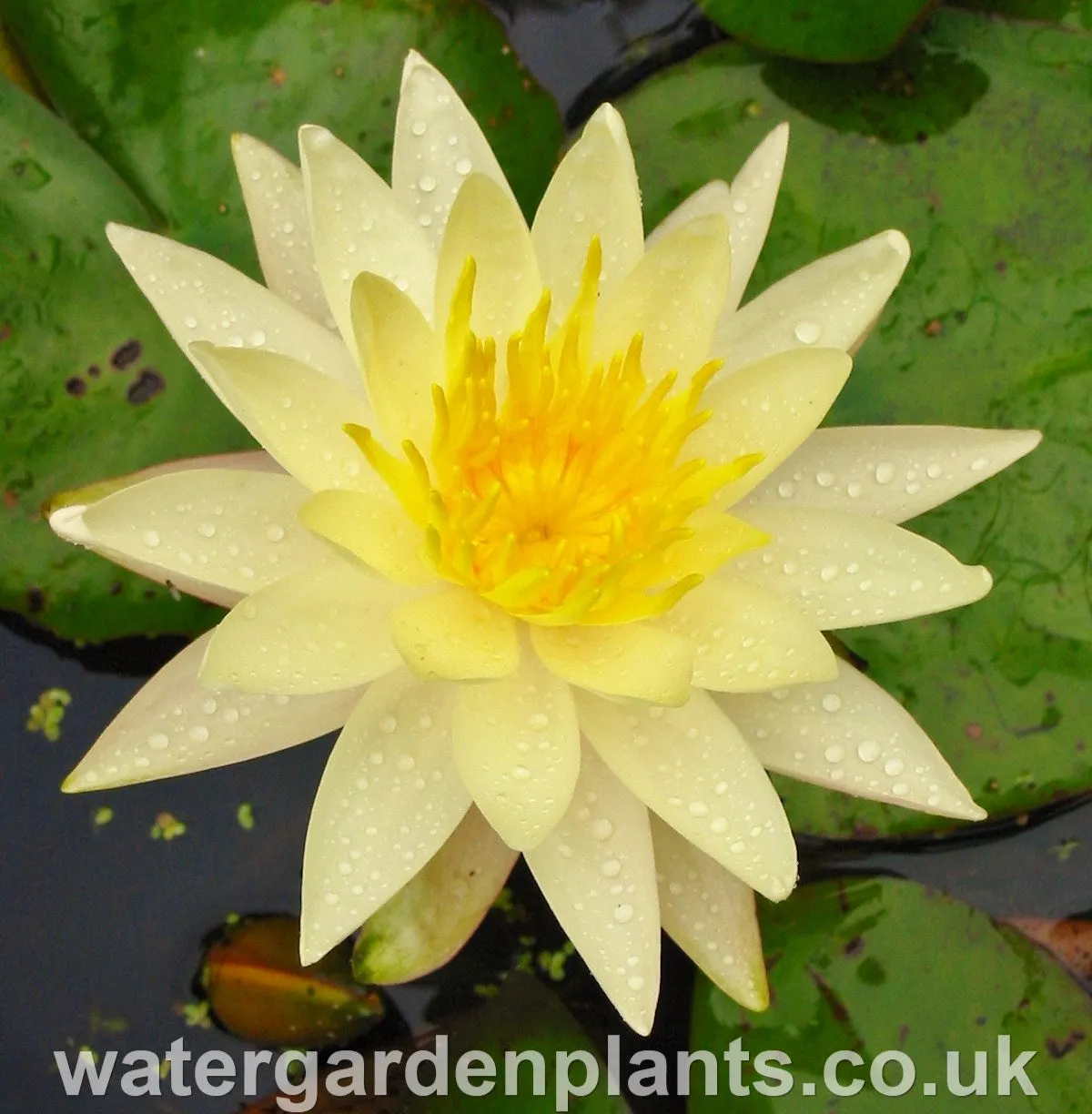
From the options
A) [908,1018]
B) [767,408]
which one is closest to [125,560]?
[767,408]

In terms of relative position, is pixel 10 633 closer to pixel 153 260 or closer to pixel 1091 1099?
pixel 153 260

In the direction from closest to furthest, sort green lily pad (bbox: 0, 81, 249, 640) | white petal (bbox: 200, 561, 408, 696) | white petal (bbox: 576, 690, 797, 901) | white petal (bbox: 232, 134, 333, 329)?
white petal (bbox: 200, 561, 408, 696)
white petal (bbox: 576, 690, 797, 901)
white petal (bbox: 232, 134, 333, 329)
green lily pad (bbox: 0, 81, 249, 640)

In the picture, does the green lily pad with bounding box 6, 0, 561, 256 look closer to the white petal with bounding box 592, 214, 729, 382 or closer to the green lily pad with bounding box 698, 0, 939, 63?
the green lily pad with bounding box 698, 0, 939, 63

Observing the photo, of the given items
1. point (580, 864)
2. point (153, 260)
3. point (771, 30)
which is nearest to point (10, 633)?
point (153, 260)

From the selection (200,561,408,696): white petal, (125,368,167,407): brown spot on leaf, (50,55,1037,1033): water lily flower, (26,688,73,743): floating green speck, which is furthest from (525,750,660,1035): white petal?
(26,688,73,743): floating green speck

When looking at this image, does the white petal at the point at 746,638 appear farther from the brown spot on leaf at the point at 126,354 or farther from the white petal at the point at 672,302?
the brown spot on leaf at the point at 126,354

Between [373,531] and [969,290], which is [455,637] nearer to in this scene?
[373,531]
